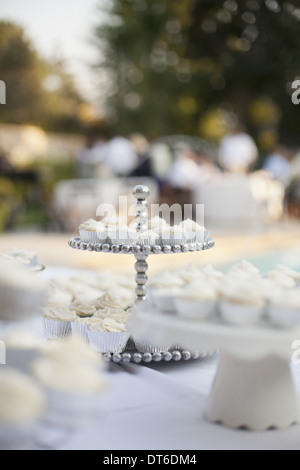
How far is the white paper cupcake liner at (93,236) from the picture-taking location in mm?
1618

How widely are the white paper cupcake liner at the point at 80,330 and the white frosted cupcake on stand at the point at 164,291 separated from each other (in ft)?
1.51

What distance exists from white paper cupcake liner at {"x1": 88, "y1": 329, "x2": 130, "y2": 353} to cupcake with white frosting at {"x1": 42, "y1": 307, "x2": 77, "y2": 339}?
10 centimetres

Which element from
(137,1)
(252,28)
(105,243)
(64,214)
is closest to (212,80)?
(252,28)

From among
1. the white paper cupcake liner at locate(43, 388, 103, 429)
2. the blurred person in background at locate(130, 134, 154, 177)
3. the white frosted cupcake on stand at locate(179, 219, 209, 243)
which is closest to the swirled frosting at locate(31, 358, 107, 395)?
the white paper cupcake liner at locate(43, 388, 103, 429)

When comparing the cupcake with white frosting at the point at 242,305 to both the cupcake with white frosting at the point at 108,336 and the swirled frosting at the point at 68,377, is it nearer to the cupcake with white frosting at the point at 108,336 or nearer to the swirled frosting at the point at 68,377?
the swirled frosting at the point at 68,377

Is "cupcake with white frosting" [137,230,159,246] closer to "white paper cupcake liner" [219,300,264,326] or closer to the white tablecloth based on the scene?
the white tablecloth

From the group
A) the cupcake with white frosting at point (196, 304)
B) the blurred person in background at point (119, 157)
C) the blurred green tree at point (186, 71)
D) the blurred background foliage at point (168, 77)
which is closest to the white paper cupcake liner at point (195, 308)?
the cupcake with white frosting at point (196, 304)

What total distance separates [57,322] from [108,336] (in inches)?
7.1

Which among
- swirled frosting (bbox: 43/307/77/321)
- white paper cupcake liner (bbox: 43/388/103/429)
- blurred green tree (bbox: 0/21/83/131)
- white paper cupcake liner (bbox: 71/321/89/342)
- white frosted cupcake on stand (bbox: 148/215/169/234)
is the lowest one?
white paper cupcake liner (bbox: 71/321/89/342)

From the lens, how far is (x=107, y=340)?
1.52 m

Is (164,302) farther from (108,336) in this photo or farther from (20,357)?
(108,336)

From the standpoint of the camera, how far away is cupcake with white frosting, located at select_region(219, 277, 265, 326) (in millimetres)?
940

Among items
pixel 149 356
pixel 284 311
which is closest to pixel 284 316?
pixel 284 311
